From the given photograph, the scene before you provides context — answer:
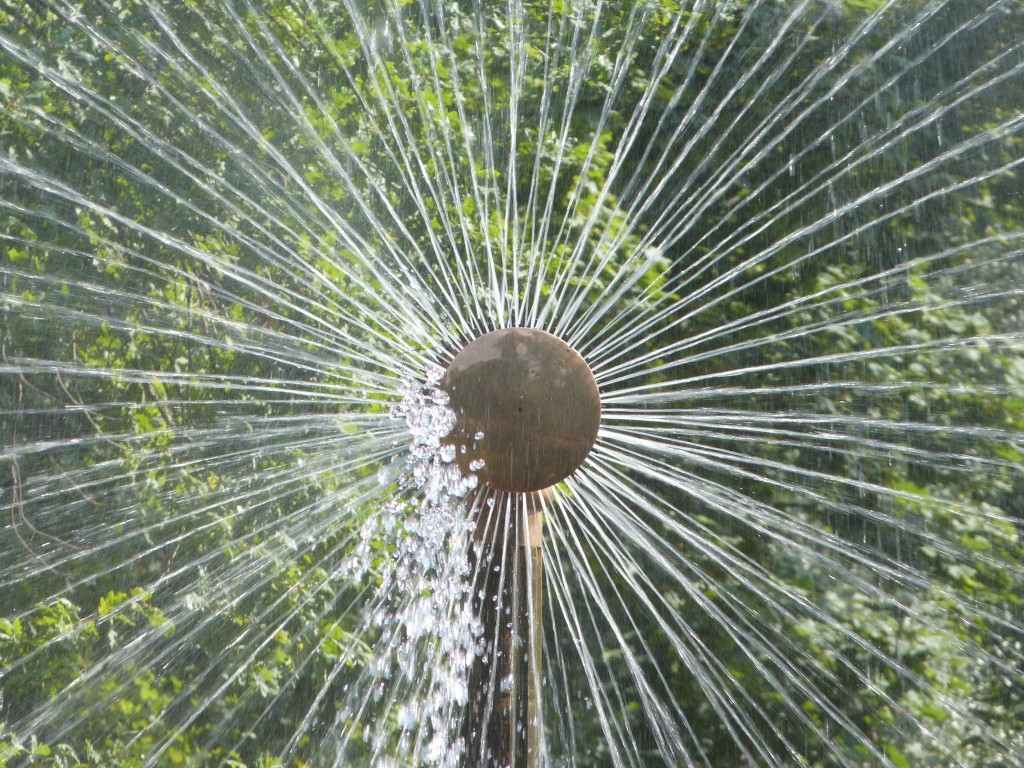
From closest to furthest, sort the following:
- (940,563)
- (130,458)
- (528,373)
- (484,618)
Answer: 1. (528,373)
2. (484,618)
3. (940,563)
4. (130,458)

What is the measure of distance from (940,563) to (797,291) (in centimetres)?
107

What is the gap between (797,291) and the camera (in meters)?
4.50

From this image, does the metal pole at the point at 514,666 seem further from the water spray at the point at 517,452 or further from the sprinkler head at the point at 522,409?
the sprinkler head at the point at 522,409

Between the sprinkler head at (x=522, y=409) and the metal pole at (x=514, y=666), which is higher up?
the sprinkler head at (x=522, y=409)

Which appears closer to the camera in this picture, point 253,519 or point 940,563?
point 940,563

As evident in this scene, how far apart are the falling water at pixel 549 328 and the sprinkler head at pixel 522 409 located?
1.51m

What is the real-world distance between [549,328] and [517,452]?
1551 millimetres

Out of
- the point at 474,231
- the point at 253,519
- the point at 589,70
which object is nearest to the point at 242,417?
the point at 253,519

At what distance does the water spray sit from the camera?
8.59 feet

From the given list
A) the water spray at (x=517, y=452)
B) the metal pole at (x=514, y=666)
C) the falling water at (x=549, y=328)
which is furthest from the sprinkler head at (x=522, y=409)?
the falling water at (x=549, y=328)

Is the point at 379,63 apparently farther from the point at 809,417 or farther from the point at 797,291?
the point at 809,417

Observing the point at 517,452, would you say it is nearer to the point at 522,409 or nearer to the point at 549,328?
the point at 522,409

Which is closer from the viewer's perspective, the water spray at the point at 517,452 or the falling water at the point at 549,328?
the water spray at the point at 517,452

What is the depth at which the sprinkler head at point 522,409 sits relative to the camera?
262 centimetres
